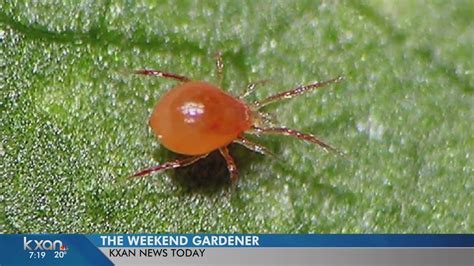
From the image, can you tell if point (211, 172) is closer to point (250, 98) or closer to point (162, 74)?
point (250, 98)

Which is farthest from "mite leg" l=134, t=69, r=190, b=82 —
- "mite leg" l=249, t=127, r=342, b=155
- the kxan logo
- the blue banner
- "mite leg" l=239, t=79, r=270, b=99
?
the kxan logo

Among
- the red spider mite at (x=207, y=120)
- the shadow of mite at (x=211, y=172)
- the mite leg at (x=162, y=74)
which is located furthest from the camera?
the shadow of mite at (x=211, y=172)

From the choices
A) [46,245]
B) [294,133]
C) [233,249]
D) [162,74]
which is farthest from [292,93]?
[46,245]

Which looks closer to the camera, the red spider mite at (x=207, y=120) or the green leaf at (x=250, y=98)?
the red spider mite at (x=207, y=120)

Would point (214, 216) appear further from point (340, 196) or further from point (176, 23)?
point (176, 23)

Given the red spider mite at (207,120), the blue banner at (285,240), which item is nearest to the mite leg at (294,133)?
the red spider mite at (207,120)

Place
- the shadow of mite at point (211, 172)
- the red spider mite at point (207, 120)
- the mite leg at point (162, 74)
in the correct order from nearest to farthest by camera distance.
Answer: the red spider mite at point (207, 120)
the mite leg at point (162, 74)
the shadow of mite at point (211, 172)

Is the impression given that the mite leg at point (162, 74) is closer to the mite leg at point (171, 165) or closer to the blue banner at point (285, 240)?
the mite leg at point (171, 165)

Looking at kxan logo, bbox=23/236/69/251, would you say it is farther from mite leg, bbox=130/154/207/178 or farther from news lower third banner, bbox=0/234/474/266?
mite leg, bbox=130/154/207/178
